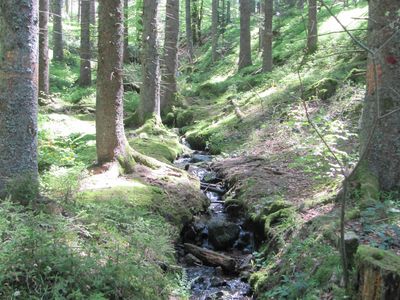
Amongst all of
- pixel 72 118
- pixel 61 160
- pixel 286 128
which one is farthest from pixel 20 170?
pixel 72 118

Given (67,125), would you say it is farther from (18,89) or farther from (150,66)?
(18,89)

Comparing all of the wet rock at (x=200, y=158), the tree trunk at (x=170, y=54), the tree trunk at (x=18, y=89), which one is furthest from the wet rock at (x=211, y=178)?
the tree trunk at (x=170, y=54)

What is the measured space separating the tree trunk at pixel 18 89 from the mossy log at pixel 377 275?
12.9ft

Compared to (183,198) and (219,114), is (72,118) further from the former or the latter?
(183,198)

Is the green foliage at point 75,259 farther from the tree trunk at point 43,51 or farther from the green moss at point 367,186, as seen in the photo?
the tree trunk at point 43,51

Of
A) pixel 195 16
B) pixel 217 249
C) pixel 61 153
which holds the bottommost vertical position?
pixel 217 249

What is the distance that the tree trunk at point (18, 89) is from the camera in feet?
17.3

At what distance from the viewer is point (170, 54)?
16.4 metres

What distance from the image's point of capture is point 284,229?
6.70 m

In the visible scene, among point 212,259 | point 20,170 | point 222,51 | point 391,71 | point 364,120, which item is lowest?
point 212,259

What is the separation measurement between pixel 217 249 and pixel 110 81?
11.8 ft

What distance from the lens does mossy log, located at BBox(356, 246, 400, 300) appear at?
354cm

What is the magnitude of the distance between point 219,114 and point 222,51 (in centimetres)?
1485

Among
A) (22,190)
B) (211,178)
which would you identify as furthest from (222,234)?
(22,190)
